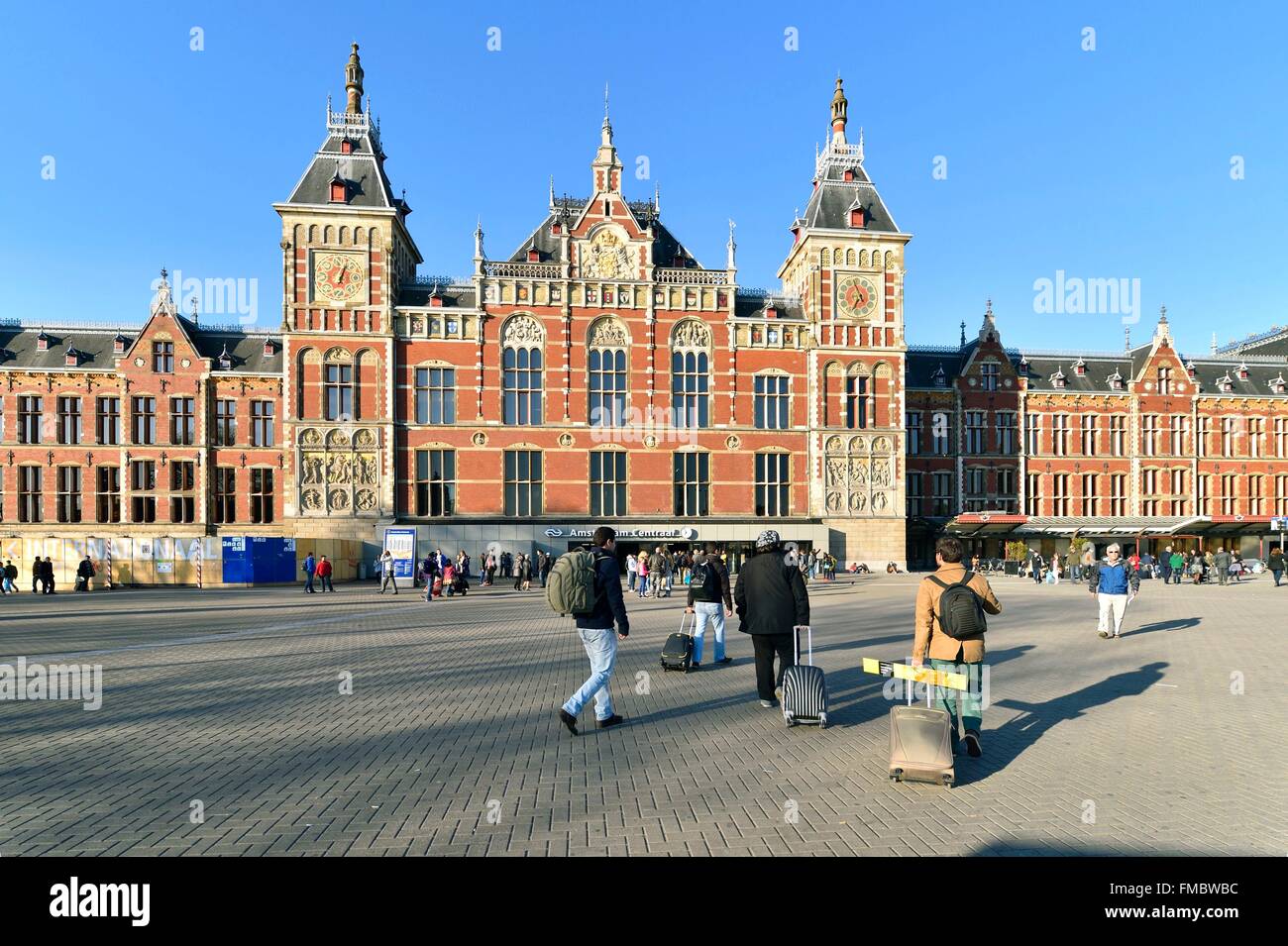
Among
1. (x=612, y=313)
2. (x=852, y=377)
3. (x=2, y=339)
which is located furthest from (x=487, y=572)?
(x=2, y=339)

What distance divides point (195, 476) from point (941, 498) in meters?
43.4

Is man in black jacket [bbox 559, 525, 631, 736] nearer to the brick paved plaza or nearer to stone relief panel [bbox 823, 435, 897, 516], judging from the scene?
the brick paved plaza

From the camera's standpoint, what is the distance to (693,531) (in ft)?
124

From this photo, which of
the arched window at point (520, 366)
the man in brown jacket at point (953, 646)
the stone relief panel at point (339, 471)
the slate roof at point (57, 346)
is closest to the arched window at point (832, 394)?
the arched window at point (520, 366)

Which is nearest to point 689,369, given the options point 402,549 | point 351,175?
point 402,549

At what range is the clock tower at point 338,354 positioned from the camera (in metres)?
35.4

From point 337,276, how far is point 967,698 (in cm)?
3633

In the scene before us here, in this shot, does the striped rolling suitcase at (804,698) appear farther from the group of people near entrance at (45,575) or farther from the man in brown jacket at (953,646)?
the group of people near entrance at (45,575)

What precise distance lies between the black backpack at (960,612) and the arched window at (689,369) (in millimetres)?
32243

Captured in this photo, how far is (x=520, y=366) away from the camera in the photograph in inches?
1487

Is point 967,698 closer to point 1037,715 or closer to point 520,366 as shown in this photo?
point 1037,715

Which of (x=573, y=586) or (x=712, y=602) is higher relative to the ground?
(x=573, y=586)

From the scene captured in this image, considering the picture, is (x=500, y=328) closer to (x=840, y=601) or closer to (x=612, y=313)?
(x=612, y=313)
